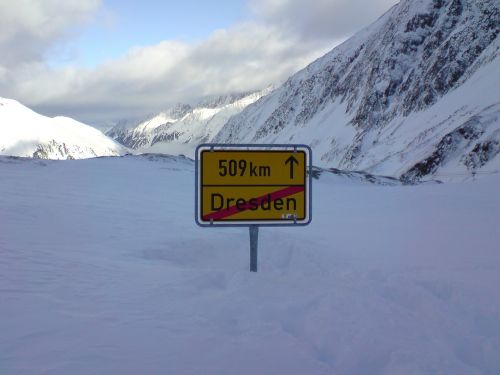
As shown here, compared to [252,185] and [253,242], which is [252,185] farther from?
[253,242]

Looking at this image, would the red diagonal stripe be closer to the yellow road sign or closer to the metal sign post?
the yellow road sign

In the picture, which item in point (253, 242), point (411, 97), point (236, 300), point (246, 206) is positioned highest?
point (411, 97)

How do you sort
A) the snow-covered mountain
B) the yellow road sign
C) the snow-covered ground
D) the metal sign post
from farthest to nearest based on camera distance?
the snow-covered mountain
the metal sign post
the yellow road sign
the snow-covered ground

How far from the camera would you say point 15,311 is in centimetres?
378

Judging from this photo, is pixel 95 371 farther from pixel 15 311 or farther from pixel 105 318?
pixel 15 311

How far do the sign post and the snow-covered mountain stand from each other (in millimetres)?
43978

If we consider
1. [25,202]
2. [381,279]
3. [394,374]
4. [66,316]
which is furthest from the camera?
[25,202]

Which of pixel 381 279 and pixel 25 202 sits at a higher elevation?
pixel 25 202

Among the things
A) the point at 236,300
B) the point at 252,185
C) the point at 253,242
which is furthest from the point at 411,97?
the point at 236,300

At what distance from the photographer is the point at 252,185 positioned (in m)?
5.16

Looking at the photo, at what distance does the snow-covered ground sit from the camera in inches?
130

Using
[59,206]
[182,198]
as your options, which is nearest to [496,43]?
[182,198]

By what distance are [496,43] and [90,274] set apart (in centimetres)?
8614

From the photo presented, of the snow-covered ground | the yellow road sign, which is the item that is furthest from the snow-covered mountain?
the yellow road sign
